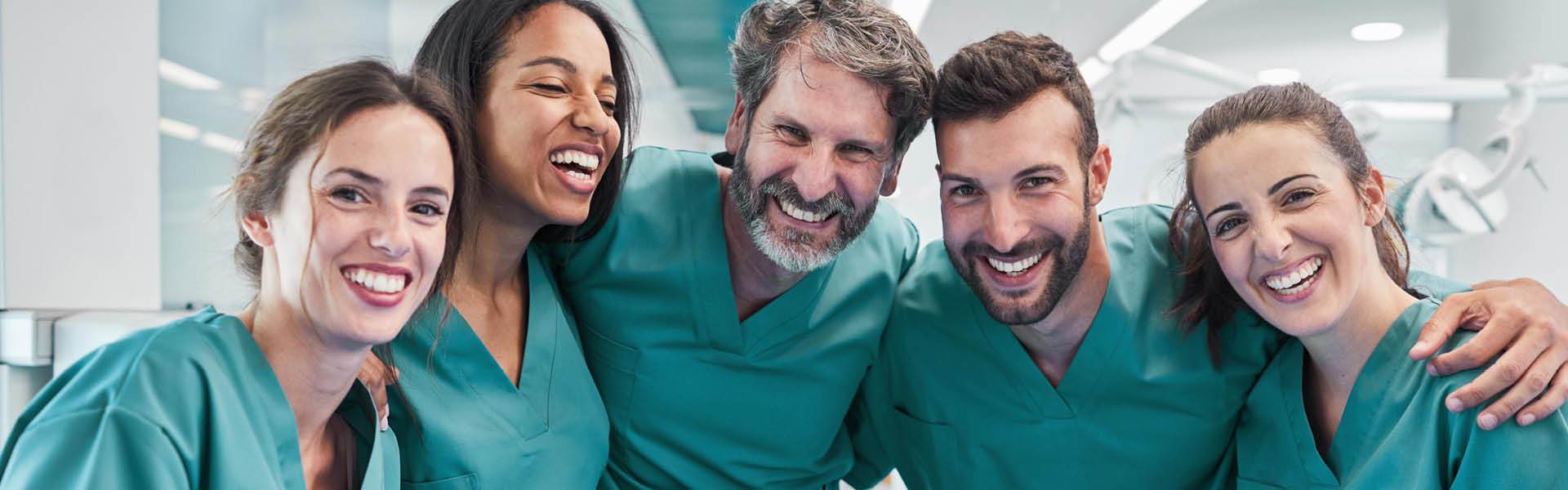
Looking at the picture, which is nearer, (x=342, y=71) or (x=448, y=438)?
(x=342, y=71)

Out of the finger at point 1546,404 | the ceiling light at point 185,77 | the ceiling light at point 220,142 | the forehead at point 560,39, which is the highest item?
the forehead at point 560,39

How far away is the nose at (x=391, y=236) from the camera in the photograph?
90 centimetres

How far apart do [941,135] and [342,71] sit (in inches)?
26.3


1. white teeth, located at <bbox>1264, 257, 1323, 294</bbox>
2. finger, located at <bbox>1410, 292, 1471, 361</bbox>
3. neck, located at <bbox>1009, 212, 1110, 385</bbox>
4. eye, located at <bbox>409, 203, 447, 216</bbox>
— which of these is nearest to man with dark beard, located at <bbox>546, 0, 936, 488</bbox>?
neck, located at <bbox>1009, 212, 1110, 385</bbox>

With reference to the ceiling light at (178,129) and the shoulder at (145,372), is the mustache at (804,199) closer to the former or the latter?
the shoulder at (145,372)

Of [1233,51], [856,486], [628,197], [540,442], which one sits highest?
[1233,51]

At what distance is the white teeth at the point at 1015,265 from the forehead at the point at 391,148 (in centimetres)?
63

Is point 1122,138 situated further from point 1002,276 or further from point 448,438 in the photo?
point 448,438

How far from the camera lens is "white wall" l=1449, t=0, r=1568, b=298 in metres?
2.97

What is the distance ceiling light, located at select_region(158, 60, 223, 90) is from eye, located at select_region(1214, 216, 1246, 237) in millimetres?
1496

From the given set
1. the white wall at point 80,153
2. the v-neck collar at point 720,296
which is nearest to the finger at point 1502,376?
the v-neck collar at point 720,296

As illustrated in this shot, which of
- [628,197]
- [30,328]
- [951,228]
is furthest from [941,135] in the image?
[30,328]

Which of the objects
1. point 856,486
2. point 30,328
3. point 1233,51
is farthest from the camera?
point 1233,51

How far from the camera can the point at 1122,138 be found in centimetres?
321
